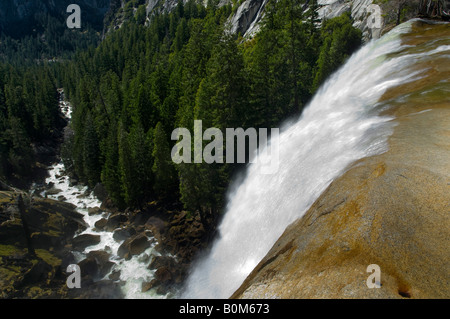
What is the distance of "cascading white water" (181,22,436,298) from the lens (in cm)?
1482

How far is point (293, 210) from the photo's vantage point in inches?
575

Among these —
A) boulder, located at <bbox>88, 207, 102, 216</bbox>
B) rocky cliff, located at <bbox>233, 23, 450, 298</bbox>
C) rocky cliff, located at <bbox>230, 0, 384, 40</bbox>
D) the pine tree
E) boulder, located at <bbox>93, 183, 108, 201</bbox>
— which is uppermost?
rocky cliff, located at <bbox>230, 0, 384, 40</bbox>

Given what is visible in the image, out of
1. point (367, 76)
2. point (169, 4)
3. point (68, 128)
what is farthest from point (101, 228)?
point (169, 4)

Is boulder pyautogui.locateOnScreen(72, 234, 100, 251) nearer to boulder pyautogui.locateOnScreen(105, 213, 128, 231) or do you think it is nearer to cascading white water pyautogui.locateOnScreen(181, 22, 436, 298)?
boulder pyautogui.locateOnScreen(105, 213, 128, 231)

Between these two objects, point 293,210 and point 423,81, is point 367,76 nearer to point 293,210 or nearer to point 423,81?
point 423,81

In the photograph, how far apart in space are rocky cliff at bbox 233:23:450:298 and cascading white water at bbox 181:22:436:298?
65.8 inches

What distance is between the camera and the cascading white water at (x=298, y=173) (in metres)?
14.8

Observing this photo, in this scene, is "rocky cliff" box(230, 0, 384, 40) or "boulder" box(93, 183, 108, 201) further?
"boulder" box(93, 183, 108, 201)

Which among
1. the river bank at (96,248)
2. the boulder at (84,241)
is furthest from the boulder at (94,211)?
the boulder at (84,241)

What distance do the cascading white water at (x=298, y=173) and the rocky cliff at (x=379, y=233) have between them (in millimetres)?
1671

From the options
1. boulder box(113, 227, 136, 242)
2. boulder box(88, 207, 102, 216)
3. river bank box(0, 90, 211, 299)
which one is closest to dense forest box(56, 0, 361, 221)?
river bank box(0, 90, 211, 299)

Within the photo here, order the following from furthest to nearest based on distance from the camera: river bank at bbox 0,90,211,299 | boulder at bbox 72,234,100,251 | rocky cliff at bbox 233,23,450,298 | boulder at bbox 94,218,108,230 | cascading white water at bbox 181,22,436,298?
boulder at bbox 94,218,108,230, boulder at bbox 72,234,100,251, river bank at bbox 0,90,211,299, cascading white water at bbox 181,22,436,298, rocky cliff at bbox 233,23,450,298

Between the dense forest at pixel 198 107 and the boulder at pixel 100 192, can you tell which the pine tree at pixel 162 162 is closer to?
the dense forest at pixel 198 107
